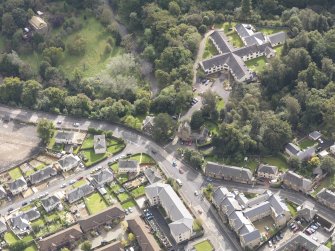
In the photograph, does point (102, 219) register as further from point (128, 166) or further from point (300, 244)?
point (300, 244)

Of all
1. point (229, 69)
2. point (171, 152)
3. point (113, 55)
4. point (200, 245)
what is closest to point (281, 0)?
point (229, 69)

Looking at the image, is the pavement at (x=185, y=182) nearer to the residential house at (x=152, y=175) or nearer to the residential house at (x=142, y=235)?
the residential house at (x=152, y=175)

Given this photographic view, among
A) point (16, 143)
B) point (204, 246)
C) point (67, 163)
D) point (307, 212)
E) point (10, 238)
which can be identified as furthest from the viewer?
point (16, 143)

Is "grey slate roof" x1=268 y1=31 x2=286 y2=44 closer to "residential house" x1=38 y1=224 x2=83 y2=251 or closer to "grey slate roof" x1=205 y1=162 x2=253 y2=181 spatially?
"grey slate roof" x1=205 y1=162 x2=253 y2=181

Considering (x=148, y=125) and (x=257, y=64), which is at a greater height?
(x=257, y=64)

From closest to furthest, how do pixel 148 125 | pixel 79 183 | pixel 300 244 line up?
pixel 300 244
pixel 79 183
pixel 148 125

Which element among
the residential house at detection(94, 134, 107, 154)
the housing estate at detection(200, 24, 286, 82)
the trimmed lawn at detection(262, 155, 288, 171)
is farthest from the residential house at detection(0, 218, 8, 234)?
the housing estate at detection(200, 24, 286, 82)

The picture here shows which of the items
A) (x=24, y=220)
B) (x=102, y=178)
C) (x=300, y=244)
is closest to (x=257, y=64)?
(x=102, y=178)
